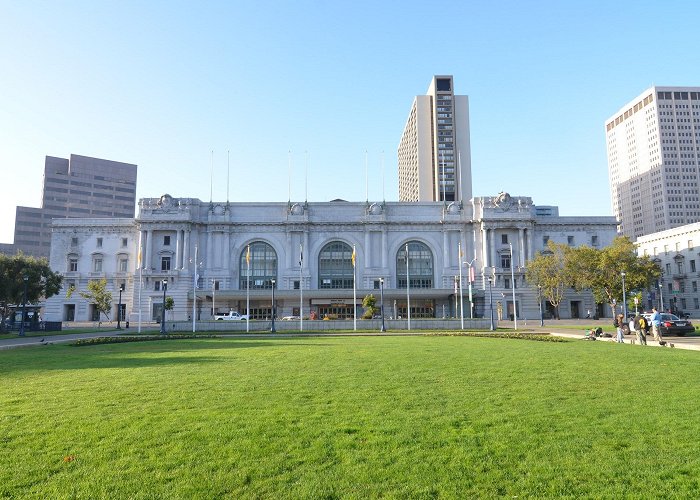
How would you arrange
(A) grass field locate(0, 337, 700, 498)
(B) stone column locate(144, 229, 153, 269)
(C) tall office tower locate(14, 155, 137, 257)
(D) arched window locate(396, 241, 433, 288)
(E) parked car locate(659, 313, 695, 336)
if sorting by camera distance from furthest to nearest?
(C) tall office tower locate(14, 155, 137, 257) → (D) arched window locate(396, 241, 433, 288) → (B) stone column locate(144, 229, 153, 269) → (E) parked car locate(659, 313, 695, 336) → (A) grass field locate(0, 337, 700, 498)

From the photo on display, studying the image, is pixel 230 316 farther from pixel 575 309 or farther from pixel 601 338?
pixel 575 309

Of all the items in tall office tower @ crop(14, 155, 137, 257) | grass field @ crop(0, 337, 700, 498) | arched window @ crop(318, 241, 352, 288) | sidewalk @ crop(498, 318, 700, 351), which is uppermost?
tall office tower @ crop(14, 155, 137, 257)

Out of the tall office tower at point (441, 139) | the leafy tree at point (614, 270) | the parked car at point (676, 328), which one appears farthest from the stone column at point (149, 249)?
the tall office tower at point (441, 139)

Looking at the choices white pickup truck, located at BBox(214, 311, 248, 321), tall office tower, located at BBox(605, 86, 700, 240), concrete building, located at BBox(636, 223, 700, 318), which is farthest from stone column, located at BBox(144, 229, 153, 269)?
tall office tower, located at BBox(605, 86, 700, 240)

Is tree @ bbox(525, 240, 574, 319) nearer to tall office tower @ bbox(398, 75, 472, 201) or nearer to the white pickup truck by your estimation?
the white pickup truck

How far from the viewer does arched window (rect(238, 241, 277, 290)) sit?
86.5 metres

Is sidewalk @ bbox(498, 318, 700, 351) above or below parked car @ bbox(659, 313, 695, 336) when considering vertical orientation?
below

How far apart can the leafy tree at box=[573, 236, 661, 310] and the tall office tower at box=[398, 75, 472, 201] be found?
70.9 metres

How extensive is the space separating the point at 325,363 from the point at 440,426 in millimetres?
9846

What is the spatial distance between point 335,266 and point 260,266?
43.1 ft

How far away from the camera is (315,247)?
8762 centimetres

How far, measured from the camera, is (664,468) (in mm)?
6344

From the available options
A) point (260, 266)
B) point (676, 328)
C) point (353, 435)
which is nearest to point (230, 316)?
point (260, 266)

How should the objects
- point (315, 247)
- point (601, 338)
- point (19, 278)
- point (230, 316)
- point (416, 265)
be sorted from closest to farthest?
point (601, 338), point (19, 278), point (230, 316), point (315, 247), point (416, 265)
